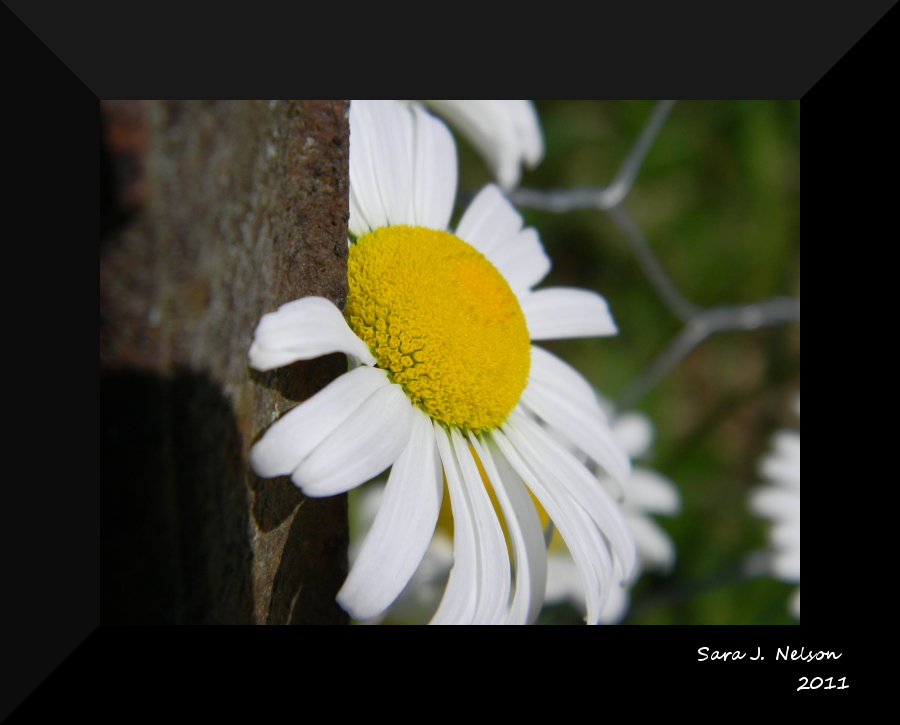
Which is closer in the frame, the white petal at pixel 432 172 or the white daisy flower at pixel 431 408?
the white daisy flower at pixel 431 408

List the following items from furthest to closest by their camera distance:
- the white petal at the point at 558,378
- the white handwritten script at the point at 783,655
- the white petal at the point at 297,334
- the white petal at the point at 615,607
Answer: the white petal at the point at 615,607
the white handwritten script at the point at 783,655
the white petal at the point at 558,378
the white petal at the point at 297,334

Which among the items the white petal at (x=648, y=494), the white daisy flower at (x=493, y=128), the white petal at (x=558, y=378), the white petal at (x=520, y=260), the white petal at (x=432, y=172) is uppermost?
the white daisy flower at (x=493, y=128)

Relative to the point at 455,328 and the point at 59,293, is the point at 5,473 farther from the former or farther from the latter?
the point at 455,328

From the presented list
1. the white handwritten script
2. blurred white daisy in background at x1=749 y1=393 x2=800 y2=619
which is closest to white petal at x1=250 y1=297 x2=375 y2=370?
the white handwritten script

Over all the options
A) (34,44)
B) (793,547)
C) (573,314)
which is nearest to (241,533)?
(573,314)

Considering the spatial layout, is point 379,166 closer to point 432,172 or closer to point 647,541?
point 432,172

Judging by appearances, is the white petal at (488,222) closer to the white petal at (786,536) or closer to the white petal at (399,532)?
the white petal at (399,532)

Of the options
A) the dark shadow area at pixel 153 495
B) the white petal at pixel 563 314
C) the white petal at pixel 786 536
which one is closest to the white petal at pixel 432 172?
the white petal at pixel 563 314
